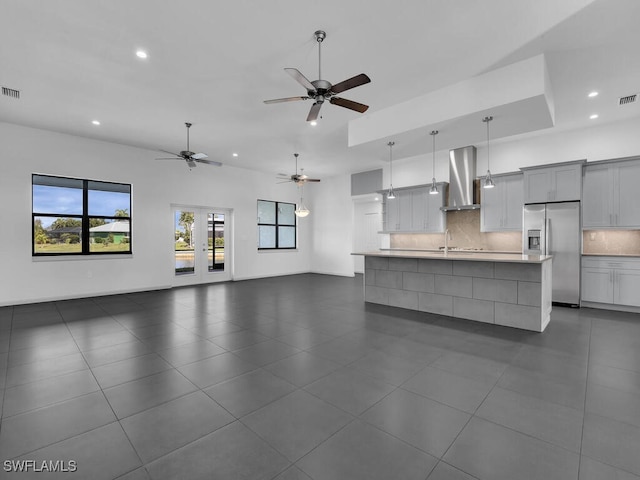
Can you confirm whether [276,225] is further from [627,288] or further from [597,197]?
[627,288]

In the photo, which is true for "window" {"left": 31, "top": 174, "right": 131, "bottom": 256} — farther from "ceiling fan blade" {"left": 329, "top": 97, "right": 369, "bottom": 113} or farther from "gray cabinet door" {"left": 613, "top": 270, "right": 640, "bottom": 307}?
"gray cabinet door" {"left": 613, "top": 270, "right": 640, "bottom": 307}

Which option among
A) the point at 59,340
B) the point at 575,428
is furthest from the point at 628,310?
the point at 59,340

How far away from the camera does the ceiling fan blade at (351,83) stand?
2884mm

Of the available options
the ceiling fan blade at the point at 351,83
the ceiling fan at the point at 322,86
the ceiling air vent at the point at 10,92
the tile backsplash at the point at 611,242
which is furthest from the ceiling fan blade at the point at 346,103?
the tile backsplash at the point at 611,242

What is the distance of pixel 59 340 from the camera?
12.2ft

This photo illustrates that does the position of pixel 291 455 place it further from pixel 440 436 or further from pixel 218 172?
pixel 218 172

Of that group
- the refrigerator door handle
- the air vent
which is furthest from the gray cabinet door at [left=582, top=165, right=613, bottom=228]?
the air vent

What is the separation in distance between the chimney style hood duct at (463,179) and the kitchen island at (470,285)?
7.92ft

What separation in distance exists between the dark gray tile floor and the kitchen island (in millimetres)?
276

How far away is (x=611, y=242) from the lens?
221 inches

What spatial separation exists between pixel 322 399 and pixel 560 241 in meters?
5.50

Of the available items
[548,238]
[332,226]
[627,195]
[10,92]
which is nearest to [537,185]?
[548,238]

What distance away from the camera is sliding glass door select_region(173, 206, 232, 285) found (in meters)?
7.83

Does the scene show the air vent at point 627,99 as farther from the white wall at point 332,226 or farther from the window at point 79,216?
the window at point 79,216
